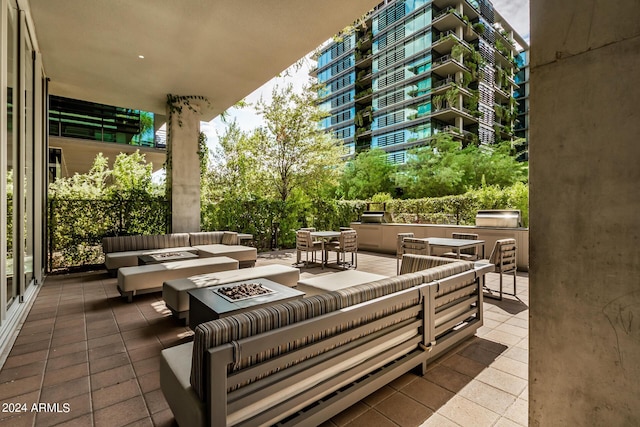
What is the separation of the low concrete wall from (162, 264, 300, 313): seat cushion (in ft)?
9.92

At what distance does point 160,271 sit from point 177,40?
3.42 meters

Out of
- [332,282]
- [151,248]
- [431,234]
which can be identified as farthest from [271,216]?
[332,282]

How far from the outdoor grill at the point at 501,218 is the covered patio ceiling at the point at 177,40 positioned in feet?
17.2

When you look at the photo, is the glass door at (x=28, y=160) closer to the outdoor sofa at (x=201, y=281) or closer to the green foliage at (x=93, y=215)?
the green foliage at (x=93, y=215)

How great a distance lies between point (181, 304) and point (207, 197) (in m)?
6.21

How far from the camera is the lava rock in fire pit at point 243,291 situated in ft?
9.59

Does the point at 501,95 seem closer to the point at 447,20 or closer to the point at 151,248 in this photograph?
the point at 447,20

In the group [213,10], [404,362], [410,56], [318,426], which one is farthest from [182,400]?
[410,56]

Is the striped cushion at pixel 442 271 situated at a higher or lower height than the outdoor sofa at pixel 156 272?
higher

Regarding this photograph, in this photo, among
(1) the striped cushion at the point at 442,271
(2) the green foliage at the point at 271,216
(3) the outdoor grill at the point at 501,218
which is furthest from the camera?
(2) the green foliage at the point at 271,216

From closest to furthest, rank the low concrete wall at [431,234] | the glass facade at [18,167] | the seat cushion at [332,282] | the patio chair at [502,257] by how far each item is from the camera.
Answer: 1. the glass facade at [18,167]
2. the seat cushion at [332,282]
3. the patio chair at [502,257]
4. the low concrete wall at [431,234]

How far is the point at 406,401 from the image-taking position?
2.08 metres

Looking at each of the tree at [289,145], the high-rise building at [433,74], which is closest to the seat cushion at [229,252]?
the tree at [289,145]

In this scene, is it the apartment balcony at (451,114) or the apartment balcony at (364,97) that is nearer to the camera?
the apartment balcony at (451,114)
